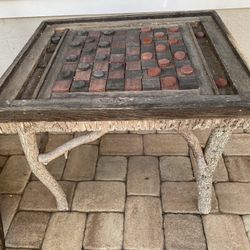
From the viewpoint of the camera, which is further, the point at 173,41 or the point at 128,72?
the point at 173,41

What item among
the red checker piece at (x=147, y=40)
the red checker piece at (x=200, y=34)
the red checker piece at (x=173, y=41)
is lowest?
the red checker piece at (x=200, y=34)

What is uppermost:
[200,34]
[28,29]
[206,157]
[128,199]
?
[200,34]

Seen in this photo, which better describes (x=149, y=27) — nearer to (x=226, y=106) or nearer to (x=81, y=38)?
(x=81, y=38)

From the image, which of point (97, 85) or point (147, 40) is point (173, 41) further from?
point (97, 85)

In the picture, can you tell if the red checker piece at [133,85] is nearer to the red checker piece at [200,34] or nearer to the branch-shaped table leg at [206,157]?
the branch-shaped table leg at [206,157]

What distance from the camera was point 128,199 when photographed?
162cm

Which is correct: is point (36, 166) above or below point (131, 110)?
below

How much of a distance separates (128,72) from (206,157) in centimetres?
47

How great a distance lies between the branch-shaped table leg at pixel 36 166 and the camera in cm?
124

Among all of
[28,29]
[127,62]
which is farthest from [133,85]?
[28,29]

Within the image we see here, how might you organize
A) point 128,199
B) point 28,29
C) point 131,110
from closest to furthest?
1. point 131,110
2. point 128,199
3. point 28,29

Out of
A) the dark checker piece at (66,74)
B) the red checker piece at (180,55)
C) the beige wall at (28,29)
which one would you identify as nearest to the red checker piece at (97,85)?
the dark checker piece at (66,74)

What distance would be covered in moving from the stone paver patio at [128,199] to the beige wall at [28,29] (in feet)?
1.89

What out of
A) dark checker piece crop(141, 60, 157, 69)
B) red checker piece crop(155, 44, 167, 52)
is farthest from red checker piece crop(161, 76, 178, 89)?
red checker piece crop(155, 44, 167, 52)
